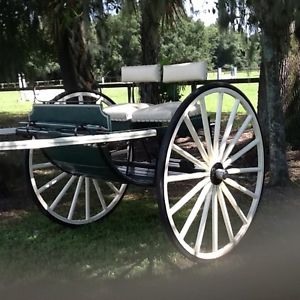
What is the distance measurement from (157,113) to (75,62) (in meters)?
5.44

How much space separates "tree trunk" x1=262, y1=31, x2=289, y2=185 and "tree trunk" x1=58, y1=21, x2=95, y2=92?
3.96m

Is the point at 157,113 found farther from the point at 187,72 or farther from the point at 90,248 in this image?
the point at 90,248

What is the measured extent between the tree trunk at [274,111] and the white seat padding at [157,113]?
5.70ft

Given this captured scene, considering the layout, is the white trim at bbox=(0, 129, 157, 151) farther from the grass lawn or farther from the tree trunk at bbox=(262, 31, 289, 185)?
the tree trunk at bbox=(262, 31, 289, 185)

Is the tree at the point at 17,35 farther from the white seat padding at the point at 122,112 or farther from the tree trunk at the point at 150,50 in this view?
the white seat padding at the point at 122,112

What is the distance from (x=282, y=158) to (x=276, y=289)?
272 cm

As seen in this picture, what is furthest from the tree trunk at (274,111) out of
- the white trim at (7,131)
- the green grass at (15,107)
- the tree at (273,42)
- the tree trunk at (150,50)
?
the green grass at (15,107)

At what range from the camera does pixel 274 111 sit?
6449 millimetres

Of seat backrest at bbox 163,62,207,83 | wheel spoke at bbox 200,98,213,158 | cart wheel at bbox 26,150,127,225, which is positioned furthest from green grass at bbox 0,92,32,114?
wheel spoke at bbox 200,98,213,158

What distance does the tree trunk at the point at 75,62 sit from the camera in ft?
31.4

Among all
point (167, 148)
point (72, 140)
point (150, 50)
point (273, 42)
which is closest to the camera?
point (72, 140)

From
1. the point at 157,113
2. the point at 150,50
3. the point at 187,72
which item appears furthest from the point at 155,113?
the point at 150,50

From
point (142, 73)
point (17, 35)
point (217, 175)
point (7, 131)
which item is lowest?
point (217, 175)

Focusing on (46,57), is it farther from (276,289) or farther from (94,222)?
(276,289)
